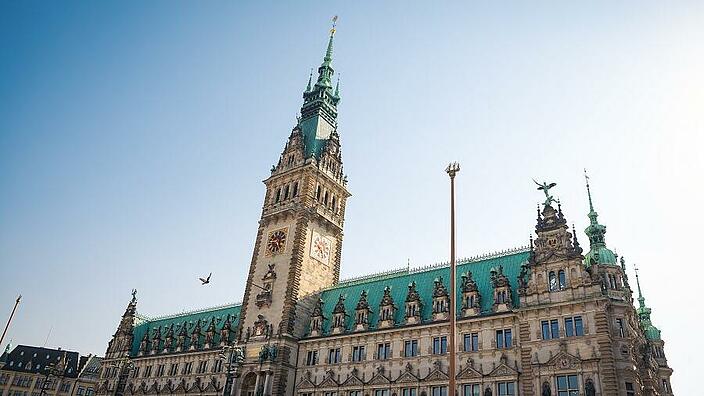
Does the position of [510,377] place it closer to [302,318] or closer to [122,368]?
[302,318]

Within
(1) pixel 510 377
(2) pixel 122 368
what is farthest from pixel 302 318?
(2) pixel 122 368

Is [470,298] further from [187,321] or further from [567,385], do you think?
[187,321]

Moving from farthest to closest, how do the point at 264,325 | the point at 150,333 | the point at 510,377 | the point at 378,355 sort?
1. the point at 150,333
2. the point at 264,325
3. the point at 378,355
4. the point at 510,377

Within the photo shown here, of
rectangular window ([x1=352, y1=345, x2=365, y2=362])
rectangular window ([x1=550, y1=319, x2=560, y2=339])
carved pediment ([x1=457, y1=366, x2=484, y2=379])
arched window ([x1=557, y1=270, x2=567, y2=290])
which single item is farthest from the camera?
rectangular window ([x1=352, y1=345, x2=365, y2=362])

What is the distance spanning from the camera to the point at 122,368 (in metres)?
86.9

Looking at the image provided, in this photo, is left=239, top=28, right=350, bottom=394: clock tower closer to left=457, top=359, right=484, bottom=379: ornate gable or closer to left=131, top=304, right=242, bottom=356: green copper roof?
left=131, top=304, right=242, bottom=356: green copper roof

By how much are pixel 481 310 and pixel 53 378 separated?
Result: 11365cm

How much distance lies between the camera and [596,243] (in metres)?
65.6

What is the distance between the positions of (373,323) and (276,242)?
788 inches

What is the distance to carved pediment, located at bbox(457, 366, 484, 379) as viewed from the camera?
4710cm

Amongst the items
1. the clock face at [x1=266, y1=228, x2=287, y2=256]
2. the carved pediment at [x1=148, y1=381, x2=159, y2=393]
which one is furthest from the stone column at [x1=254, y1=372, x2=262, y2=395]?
the carved pediment at [x1=148, y1=381, x2=159, y2=393]

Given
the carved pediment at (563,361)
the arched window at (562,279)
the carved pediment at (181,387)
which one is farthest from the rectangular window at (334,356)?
the carved pediment at (181,387)

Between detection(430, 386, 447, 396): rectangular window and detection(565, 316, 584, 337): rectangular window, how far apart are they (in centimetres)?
1301

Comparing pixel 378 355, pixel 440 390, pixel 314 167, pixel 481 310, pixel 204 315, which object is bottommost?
pixel 440 390
